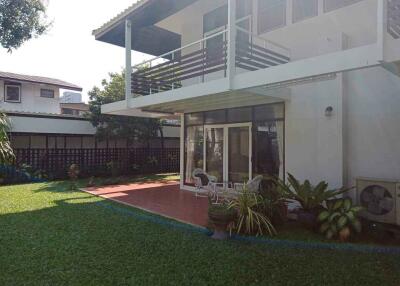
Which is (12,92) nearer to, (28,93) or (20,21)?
(28,93)

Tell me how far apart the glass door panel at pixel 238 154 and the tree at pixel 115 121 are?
8708mm

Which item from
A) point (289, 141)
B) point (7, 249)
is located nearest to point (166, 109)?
point (289, 141)

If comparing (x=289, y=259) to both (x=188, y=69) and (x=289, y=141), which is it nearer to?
(x=289, y=141)

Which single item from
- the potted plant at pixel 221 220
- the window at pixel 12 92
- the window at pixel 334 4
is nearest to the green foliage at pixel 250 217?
the potted plant at pixel 221 220

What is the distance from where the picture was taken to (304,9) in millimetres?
8945

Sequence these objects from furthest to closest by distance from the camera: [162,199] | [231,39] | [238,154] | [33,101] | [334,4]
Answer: [33,101]
[238,154]
[162,199]
[334,4]
[231,39]

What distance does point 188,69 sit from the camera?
9.61 meters

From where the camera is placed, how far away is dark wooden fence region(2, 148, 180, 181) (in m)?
15.5

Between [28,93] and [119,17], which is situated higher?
[119,17]

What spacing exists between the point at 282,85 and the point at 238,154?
3.99 m

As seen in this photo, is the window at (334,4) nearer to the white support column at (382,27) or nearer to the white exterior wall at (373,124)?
the white exterior wall at (373,124)

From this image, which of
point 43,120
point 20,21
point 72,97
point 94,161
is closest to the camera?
point 20,21

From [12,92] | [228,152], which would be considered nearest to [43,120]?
[12,92]

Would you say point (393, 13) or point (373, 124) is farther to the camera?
point (373, 124)
